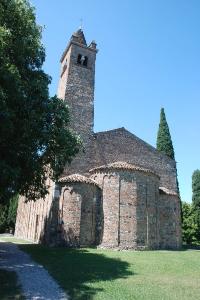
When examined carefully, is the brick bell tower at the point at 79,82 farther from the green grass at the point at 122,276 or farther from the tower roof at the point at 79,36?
the green grass at the point at 122,276

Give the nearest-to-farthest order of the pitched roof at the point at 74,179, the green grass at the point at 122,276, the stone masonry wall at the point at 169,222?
the green grass at the point at 122,276, the pitched roof at the point at 74,179, the stone masonry wall at the point at 169,222

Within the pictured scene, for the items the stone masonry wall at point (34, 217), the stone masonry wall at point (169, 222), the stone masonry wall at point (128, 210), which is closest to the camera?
the stone masonry wall at point (128, 210)

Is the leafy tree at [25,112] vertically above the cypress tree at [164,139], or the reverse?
the cypress tree at [164,139]

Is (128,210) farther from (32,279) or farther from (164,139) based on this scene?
(164,139)

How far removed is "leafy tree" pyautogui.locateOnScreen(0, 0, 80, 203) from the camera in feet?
44.6

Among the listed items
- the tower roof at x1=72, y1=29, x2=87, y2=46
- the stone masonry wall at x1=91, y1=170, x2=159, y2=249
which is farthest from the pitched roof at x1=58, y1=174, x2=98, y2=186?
the tower roof at x1=72, y1=29, x2=87, y2=46

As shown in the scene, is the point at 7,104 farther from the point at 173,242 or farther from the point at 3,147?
the point at 173,242

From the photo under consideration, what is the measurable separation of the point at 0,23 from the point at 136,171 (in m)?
14.2

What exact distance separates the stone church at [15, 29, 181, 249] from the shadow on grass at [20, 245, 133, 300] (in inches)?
176

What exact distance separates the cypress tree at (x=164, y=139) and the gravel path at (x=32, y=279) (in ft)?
79.8

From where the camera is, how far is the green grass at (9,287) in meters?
9.42

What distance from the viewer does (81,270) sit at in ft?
44.8

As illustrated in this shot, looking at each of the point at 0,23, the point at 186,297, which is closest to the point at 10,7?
the point at 0,23

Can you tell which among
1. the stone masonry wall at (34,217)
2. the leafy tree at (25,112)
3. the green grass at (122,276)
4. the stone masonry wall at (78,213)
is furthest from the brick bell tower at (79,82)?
the green grass at (122,276)
